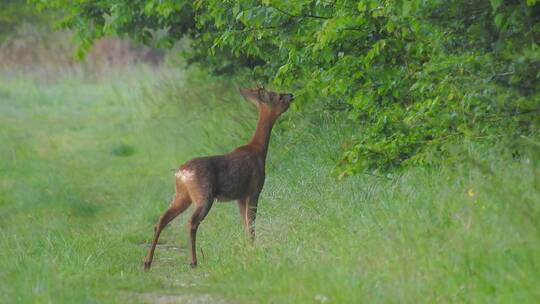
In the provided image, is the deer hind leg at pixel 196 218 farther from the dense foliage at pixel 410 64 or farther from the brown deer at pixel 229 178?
the dense foliage at pixel 410 64

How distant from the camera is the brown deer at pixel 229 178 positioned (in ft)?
28.9

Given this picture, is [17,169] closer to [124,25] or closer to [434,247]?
[124,25]

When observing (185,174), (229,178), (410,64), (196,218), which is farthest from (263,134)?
(410,64)

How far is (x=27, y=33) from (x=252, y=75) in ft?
70.3

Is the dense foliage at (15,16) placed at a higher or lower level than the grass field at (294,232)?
lower

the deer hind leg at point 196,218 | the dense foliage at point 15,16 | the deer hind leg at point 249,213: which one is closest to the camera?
the deer hind leg at point 196,218

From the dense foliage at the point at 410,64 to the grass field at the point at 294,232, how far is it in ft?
1.01

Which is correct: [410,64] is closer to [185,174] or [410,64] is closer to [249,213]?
[249,213]

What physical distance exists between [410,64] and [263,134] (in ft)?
4.71

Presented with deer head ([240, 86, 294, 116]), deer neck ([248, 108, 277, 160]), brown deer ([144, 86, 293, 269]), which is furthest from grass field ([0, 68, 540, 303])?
deer head ([240, 86, 294, 116])

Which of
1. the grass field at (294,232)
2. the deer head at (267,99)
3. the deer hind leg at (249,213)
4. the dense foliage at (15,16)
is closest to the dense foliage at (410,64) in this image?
the deer head at (267,99)

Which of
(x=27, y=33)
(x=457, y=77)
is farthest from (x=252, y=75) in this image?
(x=27, y=33)

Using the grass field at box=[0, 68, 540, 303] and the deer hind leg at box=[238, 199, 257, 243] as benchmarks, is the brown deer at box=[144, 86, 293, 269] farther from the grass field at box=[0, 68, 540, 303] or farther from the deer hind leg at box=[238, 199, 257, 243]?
the grass field at box=[0, 68, 540, 303]

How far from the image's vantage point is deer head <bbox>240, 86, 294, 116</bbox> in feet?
32.0
